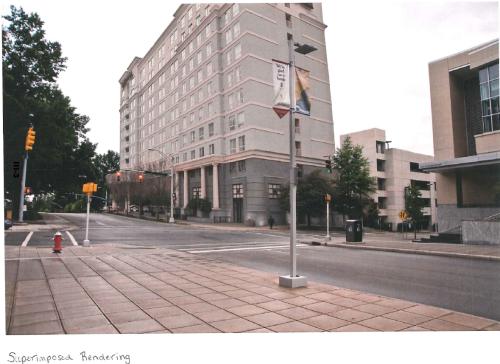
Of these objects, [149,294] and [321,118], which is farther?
[321,118]

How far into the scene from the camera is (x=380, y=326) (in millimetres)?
4887

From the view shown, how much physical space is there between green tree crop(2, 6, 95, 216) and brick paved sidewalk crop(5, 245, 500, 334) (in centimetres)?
264

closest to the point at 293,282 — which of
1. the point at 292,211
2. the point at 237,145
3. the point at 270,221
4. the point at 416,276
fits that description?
the point at 292,211

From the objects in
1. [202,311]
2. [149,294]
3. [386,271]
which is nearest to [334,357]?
[202,311]

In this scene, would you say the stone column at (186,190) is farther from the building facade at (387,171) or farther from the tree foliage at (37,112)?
the tree foliage at (37,112)

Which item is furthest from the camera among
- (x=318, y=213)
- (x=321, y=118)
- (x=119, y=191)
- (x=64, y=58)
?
(x=119, y=191)

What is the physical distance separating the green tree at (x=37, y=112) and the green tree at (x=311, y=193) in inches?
1078

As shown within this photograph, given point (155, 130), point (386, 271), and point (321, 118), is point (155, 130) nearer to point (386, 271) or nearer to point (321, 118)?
point (321, 118)

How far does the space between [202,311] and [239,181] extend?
34284 mm

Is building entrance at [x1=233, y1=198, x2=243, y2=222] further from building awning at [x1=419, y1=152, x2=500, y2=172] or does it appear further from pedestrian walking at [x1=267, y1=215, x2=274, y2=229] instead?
building awning at [x1=419, y1=152, x2=500, y2=172]

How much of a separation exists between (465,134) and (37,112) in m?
24.5

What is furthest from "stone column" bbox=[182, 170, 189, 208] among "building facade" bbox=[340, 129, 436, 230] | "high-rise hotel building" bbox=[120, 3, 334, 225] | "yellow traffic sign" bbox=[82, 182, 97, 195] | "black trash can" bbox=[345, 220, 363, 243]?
"yellow traffic sign" bbox=[82, 182, 97, 195]

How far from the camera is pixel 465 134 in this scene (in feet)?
78.2

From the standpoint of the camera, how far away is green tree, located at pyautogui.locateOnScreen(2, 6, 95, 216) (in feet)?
24.6
